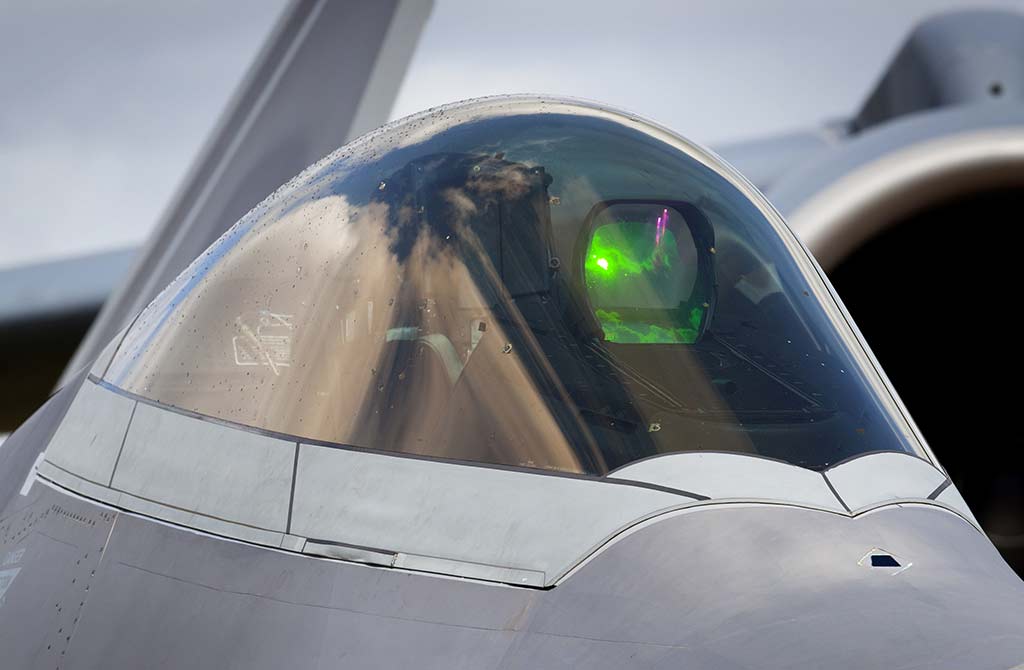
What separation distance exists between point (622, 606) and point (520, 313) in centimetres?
55

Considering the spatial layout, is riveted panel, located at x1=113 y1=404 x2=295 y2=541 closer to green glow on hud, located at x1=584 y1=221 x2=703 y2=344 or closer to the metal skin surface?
the metal skin surface

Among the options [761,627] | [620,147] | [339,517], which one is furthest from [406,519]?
[620,147]

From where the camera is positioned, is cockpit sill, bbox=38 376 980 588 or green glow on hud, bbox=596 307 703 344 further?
green glow on hud, bbox=596 307 703 344

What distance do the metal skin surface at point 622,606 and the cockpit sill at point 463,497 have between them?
0.08 ft

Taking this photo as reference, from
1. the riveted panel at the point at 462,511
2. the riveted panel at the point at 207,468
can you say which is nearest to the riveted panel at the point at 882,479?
the riveted panel at the point at 462,511

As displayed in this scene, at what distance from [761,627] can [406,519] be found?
0.54 metres

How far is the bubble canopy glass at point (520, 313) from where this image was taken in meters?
1.70

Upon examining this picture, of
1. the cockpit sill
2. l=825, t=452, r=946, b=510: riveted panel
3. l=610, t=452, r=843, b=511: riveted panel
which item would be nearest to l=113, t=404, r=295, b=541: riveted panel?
the cockpit sill

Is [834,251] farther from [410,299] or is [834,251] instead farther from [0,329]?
[0,329]

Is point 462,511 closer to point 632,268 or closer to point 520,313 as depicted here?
point 520,313

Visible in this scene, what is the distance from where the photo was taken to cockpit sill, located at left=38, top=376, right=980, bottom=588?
5.04 ft

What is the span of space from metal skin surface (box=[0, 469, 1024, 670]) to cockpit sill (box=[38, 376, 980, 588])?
0.02m

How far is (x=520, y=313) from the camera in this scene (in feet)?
5.90

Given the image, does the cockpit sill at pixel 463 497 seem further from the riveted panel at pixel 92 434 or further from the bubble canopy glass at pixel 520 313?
the riveted panel at pixel 92 434
